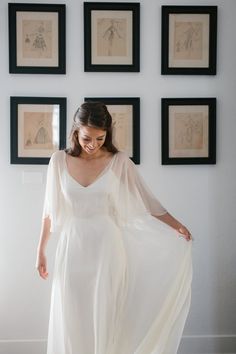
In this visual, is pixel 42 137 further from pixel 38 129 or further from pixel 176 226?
pixel 176 226

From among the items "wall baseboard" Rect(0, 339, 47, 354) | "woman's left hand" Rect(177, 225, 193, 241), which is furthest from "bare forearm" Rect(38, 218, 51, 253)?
"wall baseboard" Rect(0, 339, 47, 354)

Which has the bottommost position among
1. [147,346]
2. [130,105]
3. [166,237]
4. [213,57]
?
[147,346]

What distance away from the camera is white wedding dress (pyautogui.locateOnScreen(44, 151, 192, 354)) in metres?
2.12

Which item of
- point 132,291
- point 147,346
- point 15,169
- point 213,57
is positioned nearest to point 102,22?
point 213,57

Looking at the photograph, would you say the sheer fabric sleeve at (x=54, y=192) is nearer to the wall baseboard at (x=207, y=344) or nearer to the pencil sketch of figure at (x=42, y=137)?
the pencil sketch of figure at (x=42, y=137)

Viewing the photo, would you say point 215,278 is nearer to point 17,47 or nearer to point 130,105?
point 130,105

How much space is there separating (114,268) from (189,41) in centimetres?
156

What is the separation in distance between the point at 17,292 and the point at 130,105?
138 centimetres

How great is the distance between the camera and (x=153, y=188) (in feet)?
9.48

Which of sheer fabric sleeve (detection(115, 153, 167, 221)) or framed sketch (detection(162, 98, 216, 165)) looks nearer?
sheer fabric sleeve (detection(115, 153, 167, 221))

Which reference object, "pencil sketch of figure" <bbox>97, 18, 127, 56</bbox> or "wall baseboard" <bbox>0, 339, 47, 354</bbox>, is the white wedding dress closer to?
"wall baseboard" <bbox>0, 339, 47, 354</bbox>

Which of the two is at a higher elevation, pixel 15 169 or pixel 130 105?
pixel 130 105

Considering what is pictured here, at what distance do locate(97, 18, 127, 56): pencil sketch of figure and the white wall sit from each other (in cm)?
12

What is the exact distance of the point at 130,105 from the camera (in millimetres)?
2838
